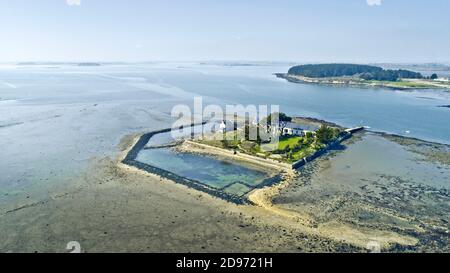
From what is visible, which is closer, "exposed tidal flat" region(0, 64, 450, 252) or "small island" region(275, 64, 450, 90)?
"exposed tidal flat" region(0, 64, 450, 252)

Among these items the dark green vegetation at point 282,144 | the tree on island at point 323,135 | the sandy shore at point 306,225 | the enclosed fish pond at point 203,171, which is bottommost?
the sandy shore at point 306,225

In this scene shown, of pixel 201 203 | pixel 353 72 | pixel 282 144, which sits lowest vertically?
pixel 201 203

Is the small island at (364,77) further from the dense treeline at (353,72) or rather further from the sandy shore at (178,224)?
the sandy shore at (178,224)

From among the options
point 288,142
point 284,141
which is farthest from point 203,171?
point 284,141

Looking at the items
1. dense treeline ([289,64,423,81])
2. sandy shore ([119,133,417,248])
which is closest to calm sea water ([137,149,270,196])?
sandy shore ([119,133,417,248])

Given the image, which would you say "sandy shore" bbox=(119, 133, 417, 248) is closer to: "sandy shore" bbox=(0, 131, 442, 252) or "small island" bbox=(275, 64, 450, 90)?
"sandy shore" bbox=(0, 131, 442, 252)

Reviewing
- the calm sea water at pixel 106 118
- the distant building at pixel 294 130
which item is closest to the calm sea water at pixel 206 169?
the calm sea water at pixel 106 118

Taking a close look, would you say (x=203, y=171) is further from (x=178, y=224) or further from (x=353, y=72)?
(x=353, y=72)
